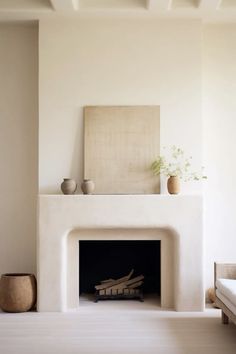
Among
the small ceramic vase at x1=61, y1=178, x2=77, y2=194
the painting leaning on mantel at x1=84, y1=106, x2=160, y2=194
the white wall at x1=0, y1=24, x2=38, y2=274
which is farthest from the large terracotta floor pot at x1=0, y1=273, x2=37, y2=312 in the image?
the painting leaning on mantel at x1=84, y1=106, x2=160, y2=194

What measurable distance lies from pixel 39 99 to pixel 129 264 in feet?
6.46

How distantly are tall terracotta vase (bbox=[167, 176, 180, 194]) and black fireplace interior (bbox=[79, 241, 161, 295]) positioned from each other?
742mm

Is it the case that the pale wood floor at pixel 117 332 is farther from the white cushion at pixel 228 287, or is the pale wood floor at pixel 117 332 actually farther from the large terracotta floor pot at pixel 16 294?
the white cushion at pixel 228 287

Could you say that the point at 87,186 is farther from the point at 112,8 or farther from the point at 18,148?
the point at 112,8

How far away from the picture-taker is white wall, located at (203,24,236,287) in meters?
5.91

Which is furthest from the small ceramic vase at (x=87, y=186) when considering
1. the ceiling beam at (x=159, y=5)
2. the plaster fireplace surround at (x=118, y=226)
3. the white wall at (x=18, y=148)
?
the ceiling beam at (x=159, y=5)

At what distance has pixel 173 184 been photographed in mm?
5527

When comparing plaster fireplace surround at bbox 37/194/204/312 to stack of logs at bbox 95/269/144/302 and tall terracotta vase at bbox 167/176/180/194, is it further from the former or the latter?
stack of logs at bbox 95/269/144/302

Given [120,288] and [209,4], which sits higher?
[209,4]

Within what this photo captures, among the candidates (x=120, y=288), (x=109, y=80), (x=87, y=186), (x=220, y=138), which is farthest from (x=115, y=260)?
(x=109, y=80)

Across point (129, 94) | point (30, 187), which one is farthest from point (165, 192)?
point (30, 187)

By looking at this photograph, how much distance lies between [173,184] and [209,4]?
1.74 metres

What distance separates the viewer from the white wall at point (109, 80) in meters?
5.71

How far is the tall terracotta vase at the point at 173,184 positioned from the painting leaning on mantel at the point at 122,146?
161 millimetres
